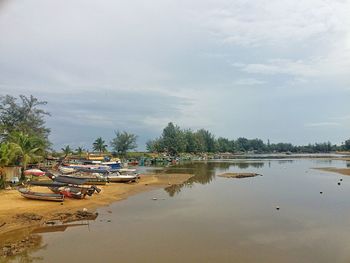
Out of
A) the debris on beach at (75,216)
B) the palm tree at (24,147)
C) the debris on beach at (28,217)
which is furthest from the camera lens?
the palm tree at (24,147)

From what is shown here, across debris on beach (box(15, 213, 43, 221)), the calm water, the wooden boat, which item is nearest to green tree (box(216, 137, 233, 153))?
the calm water

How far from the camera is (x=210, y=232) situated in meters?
18.0

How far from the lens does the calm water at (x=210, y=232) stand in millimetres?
14305

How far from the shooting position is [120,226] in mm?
19219

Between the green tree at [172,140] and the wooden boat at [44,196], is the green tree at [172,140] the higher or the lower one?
the higher one

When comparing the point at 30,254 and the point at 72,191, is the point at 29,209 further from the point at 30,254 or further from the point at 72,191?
the point at 30,254

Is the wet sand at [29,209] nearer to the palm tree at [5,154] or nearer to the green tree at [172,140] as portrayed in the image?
the palm tree at [5,154]

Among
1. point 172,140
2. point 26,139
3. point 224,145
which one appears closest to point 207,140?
point 224,145

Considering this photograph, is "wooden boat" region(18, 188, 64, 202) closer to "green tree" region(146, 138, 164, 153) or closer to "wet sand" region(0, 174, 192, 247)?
"wet sand" region(0, 174, 192, 247)

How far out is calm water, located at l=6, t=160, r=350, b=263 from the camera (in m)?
14.3

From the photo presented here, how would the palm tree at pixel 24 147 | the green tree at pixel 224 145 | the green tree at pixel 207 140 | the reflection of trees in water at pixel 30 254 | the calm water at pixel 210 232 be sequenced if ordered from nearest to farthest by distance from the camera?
1. the reflection of trees in water at pixel 30 254
2. the calm water at pixel 210 232
3. the palm tree at pixel 24 147
4. the green tree at pixel 207 140
5. the green tree at pixel 224 145

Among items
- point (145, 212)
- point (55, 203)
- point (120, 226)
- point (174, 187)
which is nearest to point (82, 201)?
point (55, 203)

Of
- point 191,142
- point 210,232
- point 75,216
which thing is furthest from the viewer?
point 191,142

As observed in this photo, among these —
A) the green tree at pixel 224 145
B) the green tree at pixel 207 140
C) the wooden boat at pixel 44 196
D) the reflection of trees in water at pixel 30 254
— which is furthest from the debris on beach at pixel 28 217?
the green tree at pixel 224 145
